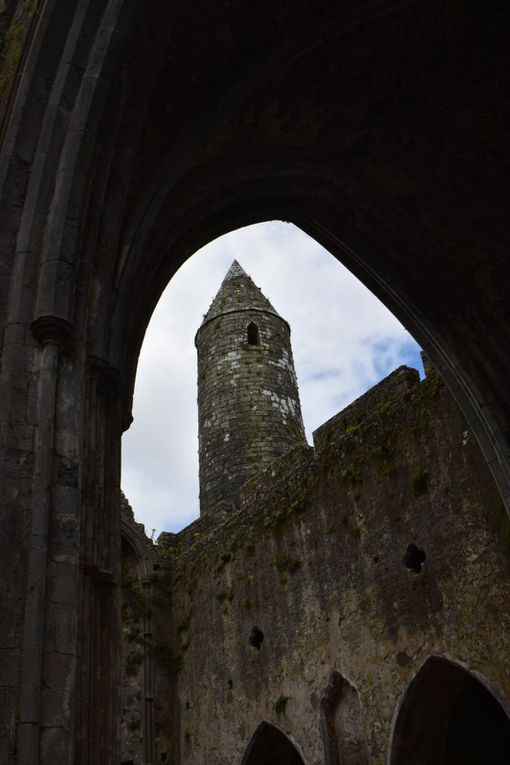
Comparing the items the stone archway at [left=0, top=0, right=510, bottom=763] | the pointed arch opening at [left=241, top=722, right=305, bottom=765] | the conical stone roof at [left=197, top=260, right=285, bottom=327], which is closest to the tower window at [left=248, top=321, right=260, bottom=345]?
the conical stone roof at [left=197, top=260, right=285, bottom=327]

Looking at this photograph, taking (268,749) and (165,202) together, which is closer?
(165,202)

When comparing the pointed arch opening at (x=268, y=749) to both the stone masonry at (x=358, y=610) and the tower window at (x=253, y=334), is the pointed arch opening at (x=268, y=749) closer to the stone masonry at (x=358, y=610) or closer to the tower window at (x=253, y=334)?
the stone masonry at (x=358, y=610)

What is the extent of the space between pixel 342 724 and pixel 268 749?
209 cm

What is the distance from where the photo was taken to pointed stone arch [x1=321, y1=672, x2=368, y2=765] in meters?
8.42

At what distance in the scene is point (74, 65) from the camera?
3.90 m

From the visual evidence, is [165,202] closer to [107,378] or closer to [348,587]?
[107,378]

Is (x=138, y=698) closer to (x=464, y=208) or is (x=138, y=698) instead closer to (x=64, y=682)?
(x=464, y=208)

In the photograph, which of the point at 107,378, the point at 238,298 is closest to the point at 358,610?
the point at 107,378

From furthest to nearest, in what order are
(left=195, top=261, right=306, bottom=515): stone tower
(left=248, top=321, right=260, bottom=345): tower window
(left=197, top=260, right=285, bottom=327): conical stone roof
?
(left=197, top=260, right=285, bottom=327): conical stone roof < (left=248, top=321, right=260, bottom=345): tower window < (left=195, top=261, right=306, bottom=515): stone tower

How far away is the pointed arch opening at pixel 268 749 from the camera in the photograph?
10094 millimetres

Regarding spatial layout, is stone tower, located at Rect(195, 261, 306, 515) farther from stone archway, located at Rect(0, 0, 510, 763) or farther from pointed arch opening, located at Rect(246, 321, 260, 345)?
stone archway, located at Rect(0, 0, 510, 763)

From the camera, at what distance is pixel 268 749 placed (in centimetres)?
1033

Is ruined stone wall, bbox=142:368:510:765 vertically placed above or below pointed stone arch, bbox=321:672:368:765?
above

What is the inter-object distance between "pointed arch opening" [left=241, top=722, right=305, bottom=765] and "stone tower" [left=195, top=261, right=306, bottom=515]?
4135 millimetres
